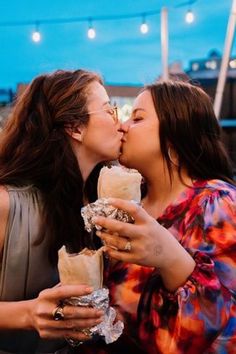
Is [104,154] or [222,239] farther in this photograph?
[104,154]

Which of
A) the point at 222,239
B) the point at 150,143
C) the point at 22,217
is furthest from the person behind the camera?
the point at 150,143

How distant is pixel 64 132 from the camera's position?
1938mm

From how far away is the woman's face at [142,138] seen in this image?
1.83 m

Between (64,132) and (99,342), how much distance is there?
2.82ft

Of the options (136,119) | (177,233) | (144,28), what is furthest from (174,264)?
(144,28)

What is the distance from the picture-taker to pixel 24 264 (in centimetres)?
171

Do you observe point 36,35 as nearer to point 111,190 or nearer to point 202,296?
point 111,190

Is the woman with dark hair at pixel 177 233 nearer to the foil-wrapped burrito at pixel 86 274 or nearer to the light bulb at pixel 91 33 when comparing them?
the foil-wrapped burrito at pixel 86 274

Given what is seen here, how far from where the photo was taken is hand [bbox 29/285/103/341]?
4.15 ft

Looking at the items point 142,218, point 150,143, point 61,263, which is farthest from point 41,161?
point 142,218

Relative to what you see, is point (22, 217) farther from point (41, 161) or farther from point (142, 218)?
point (142, 218)

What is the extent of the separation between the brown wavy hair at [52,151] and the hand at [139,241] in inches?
23.6

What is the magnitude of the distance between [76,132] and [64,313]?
0.87 m

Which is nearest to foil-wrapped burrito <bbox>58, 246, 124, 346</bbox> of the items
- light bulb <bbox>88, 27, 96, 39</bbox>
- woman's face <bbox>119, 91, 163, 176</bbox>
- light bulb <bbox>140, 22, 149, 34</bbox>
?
woman's face <bbox>119, 91, 163, 176</bbox>
